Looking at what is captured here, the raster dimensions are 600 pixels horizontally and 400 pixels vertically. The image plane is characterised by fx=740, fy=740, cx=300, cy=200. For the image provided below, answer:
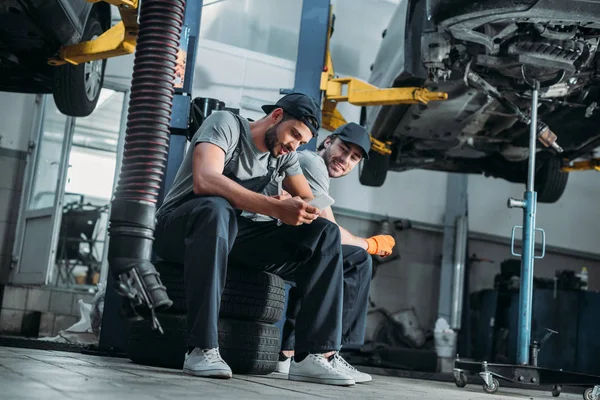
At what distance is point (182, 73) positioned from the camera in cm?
316

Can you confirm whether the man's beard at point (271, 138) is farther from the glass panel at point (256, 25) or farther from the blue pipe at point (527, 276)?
A: the glass panel at point (256, 25)

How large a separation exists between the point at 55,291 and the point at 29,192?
→ 0.82m

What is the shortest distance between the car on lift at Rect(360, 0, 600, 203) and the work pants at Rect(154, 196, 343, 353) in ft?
5.71

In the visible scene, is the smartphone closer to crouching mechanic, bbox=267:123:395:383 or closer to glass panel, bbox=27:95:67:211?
crouching mechanic, bbox=267:123:395:383

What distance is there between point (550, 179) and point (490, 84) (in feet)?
5.92

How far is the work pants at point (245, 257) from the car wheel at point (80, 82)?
188 cm

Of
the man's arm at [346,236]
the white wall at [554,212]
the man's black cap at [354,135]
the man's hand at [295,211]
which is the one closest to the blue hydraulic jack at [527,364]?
the man's arm at [346,236]

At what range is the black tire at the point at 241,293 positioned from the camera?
2309 millimetres

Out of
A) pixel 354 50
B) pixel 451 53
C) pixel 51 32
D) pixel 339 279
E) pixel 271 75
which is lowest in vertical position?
pixel 339 279

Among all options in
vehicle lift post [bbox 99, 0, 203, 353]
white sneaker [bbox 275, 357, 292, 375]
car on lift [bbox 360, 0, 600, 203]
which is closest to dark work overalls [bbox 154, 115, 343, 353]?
white sneaker [bbox 275, 357, 292, 375]

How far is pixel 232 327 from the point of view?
231cm

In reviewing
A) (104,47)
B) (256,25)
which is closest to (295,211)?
(104,47)

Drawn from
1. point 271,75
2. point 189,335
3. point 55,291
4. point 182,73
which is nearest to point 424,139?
point 271,75

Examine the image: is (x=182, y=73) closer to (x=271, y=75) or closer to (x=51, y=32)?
(x=51, y=32)
